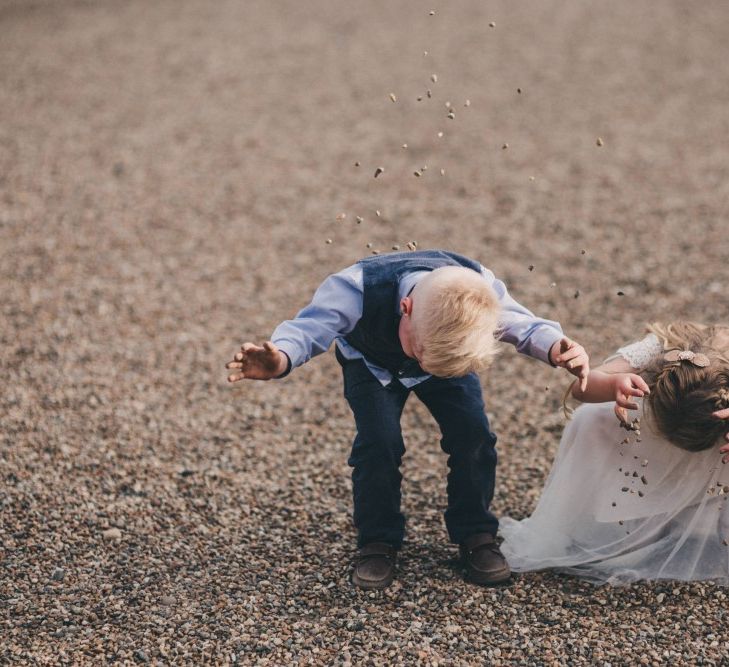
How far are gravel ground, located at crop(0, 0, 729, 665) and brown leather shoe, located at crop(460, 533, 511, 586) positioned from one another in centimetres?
9

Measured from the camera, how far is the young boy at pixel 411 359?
112 inches

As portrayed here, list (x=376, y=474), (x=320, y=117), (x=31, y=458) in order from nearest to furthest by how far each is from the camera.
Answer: (x=376, y=474)
(x=31, y=458)
(x=320, y=117)

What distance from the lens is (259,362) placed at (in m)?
2.83

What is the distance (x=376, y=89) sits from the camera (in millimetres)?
9688

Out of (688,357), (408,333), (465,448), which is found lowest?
(465,448)

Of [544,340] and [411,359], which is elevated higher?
[544,340]

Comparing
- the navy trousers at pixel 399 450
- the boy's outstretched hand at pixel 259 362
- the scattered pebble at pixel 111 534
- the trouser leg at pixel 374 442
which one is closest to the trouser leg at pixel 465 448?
the navy trousers at pixel 399 450

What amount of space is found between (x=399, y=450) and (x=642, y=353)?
1.01 meters

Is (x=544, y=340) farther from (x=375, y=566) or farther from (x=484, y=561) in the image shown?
(x=375, y=566)

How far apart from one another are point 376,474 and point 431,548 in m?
0.61

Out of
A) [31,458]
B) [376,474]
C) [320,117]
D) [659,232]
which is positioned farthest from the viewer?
[320,117]

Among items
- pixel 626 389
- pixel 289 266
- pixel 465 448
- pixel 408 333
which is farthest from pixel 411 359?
pixel 289 266

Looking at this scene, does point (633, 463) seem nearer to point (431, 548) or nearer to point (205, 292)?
point (431, 548)

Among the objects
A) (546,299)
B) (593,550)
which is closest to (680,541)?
(593,550)
